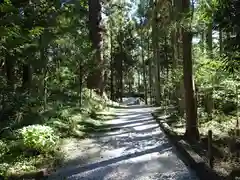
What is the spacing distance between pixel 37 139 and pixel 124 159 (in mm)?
2424

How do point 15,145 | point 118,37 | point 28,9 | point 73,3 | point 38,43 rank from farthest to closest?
1. point 118,37
2. point 73,3
3. point 28,9
4. point 38,43
5. point 15,145

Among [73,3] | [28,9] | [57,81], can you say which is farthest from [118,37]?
[28,9]

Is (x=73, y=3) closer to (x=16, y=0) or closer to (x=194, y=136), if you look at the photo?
(x=16, y=0)

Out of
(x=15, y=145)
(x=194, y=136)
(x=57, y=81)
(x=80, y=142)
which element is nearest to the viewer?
(x=15, y=145)

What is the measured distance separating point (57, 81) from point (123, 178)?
12681 mm

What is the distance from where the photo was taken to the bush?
884 centimetres

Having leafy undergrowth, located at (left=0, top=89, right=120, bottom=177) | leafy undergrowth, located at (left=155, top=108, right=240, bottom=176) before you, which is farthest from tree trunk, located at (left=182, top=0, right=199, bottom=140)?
leafy undergrowth, located at (left=0, top=89, right=120, bottom=177)

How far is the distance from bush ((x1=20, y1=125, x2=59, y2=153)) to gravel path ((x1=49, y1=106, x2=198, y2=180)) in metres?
0.79

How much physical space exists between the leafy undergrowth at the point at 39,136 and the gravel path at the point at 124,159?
0.56 m

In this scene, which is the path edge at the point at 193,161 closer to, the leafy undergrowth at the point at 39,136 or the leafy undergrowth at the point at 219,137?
the leafy undergrowth at the point at 219,137

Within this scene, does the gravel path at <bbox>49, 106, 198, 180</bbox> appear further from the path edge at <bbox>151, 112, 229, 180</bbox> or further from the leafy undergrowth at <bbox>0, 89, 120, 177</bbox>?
the leafy undergrowth at <bbox>0, 89, 120, 177</bbox>

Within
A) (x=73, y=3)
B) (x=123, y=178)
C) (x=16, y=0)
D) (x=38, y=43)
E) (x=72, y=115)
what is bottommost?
(x=123, y=178)

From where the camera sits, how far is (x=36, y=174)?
7387mm

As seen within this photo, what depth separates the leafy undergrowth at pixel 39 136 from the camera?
8.29 metres
